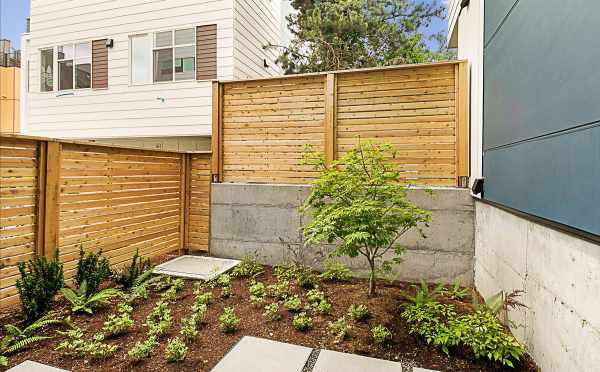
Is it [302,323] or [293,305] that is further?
[293,305]

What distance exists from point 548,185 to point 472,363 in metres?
1.40

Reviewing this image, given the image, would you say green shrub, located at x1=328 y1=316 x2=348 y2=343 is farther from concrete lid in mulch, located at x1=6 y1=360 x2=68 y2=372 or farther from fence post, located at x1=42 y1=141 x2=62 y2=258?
fence post, located at x1=42 y1=141 x2=62 y2=258

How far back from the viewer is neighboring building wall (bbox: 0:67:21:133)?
1141cm

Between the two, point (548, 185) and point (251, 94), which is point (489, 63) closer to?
point (548, 185)

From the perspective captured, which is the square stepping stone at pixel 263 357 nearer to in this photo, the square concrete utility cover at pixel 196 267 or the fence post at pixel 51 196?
the square concrete utility cover at pixel 196 267

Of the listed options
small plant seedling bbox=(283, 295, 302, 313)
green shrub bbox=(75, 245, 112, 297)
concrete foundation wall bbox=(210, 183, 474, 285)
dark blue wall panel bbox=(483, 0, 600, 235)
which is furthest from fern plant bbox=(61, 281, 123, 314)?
dark blue wall panel bbox=(483, 0, 600, 235)

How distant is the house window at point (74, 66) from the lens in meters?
8.48

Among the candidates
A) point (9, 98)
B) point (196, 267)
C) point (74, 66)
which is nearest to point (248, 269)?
point (196, 267)

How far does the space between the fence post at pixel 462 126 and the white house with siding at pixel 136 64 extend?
5.07m

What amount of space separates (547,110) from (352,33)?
9.91m

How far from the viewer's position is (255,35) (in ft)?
27.9

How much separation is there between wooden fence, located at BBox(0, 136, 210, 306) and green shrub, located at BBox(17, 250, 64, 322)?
0.75 ft

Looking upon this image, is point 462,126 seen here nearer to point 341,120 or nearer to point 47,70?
point 341,120

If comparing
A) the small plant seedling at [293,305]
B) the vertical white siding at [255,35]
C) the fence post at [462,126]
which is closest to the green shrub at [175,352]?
the small plant seedling at [293,305]
